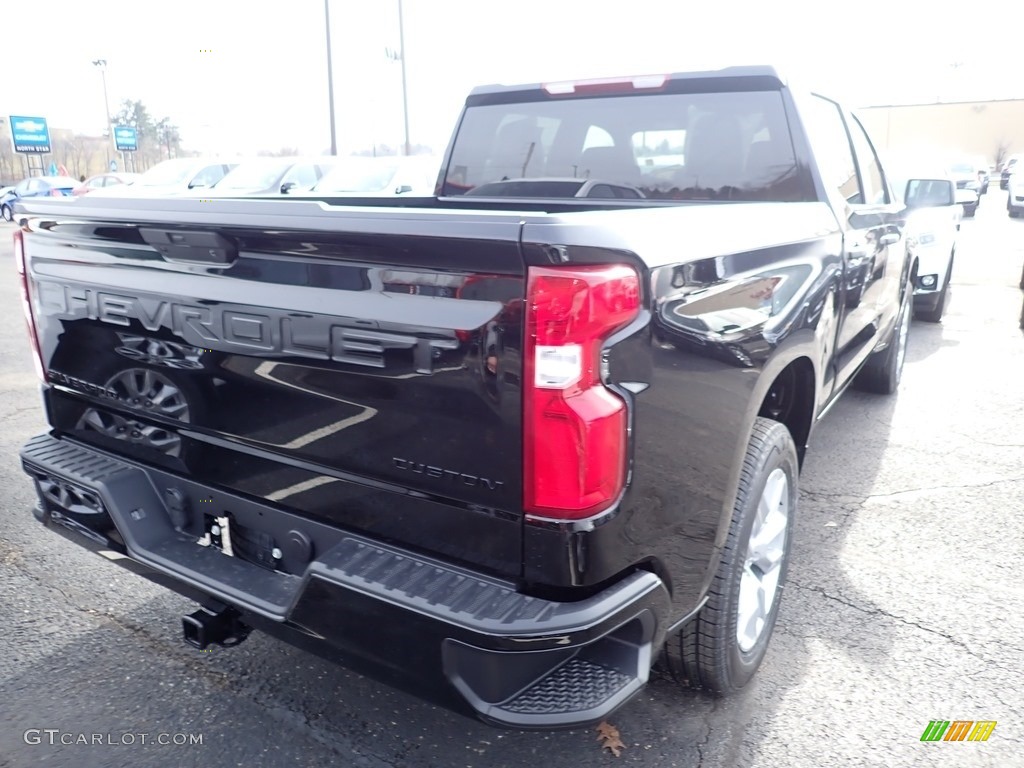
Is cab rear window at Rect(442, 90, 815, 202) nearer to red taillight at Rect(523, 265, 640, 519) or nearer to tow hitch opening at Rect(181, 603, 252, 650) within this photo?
red taillight at Rect(523, 265, 640, 519)

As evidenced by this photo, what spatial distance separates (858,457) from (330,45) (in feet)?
77.9

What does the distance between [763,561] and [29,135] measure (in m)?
52.9

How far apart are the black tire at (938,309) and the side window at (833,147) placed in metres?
5.23

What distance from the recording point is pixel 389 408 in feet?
6.22

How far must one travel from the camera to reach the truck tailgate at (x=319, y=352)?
175cm

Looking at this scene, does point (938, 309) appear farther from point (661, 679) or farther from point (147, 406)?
point (147, 406)

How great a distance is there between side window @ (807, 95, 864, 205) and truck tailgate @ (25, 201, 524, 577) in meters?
2.18

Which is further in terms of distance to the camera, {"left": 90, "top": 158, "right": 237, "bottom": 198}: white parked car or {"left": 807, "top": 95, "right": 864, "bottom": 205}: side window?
{"left": 90, "top": 158, "right": 237, "bottom": 198}: white parked car

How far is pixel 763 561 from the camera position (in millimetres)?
2660

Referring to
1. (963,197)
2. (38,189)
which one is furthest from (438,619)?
(38,189)

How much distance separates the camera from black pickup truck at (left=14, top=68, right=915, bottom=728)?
5.67 ft

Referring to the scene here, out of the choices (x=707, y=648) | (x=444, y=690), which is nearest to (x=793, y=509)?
(x=707, y=648)

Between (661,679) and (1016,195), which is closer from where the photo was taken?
(661,679)

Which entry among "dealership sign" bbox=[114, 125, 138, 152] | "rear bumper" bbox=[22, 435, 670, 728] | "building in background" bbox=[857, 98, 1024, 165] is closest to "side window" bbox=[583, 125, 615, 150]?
"rear bumper" bbox=[22, 435, 670, 728]
